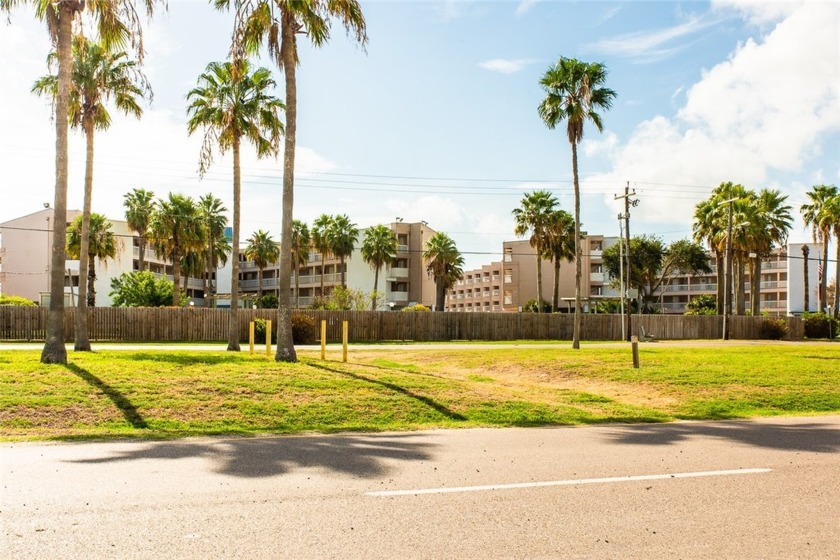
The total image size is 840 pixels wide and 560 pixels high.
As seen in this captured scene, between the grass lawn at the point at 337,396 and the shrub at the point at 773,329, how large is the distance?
128 feet

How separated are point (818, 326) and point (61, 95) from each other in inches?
2430

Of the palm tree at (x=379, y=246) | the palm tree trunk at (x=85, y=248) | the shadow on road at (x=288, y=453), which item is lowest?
the shadow on road at (x=288, y=453)

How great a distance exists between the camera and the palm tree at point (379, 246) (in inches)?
2776

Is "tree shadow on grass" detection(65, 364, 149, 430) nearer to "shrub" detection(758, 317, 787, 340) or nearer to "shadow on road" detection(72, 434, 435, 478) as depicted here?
"shadow on road" detection(72, 434, 435, 478)

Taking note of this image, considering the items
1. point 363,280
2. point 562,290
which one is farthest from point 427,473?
point 562,290

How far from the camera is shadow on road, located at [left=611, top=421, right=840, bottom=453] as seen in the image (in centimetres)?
986

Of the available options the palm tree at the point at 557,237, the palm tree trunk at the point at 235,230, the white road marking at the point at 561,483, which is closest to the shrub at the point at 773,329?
the palm tree at the point at 557,237

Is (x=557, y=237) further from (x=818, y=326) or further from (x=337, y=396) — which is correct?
(x=337, y=396)

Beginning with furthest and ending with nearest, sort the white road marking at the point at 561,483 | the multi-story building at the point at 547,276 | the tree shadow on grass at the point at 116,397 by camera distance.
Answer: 1. the multi-story building at the point at 547,276
2. the tree shadow on grass at the point at 116,397
3. the white road marking at the point at 561,483

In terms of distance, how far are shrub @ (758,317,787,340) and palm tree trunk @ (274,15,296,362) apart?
163 feet

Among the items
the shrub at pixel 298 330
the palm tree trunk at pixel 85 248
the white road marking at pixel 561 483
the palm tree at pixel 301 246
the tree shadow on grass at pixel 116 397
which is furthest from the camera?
the palm tree at pixel 301 246

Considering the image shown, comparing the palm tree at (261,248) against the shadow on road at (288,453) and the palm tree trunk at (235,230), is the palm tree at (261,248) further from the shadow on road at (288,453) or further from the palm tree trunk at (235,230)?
the shadow on road at (288,453)

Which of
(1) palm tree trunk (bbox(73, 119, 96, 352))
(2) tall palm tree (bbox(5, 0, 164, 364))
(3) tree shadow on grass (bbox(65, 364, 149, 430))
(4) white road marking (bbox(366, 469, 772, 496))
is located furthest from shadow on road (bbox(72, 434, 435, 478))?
(1) palm tree trunk (bbox(73, 119, 96, 352))

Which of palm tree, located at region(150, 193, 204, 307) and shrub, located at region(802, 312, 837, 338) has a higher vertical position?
palm tree, located at region(150, 193, 204, 307)
